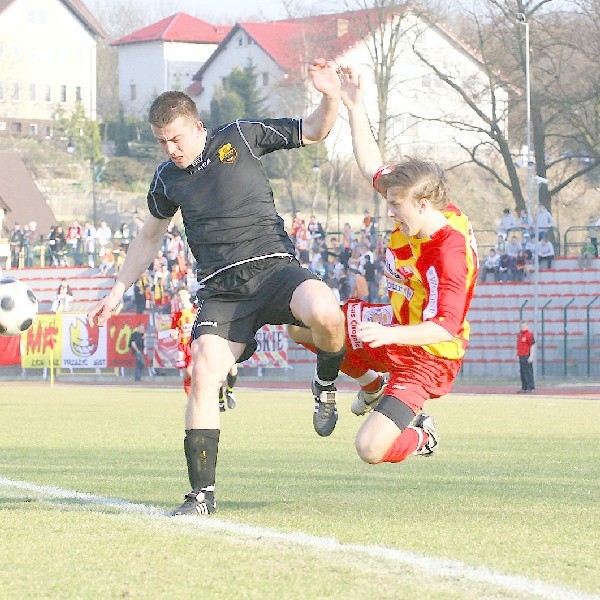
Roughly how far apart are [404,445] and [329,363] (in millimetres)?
848

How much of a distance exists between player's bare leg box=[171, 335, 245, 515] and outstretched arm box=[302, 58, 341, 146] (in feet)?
4.20

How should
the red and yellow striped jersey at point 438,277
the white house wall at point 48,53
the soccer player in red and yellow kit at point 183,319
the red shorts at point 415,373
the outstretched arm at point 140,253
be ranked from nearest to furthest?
the red and yellow striped jersey at point 438,277, the red shorts at point 415,373, the outstretched arm at point 140,253, the soccer player in red and yellow kit at point 183,319, the white house wall at point 48,53

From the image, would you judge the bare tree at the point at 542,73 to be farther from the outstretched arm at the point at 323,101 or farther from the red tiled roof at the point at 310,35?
the outstretched arm at the point at 323,101

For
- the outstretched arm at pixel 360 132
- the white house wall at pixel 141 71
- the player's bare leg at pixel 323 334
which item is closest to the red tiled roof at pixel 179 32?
the white house wall at pixel 141 71

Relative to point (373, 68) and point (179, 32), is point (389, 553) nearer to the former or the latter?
point (373, 68)

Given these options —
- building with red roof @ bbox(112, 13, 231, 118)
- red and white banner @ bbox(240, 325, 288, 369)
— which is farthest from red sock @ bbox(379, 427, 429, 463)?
building with red roof @ bbox(112, 13, 231, 118)

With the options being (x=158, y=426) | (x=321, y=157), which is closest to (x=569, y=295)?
(x=158, y=426)

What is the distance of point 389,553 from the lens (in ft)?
17.0

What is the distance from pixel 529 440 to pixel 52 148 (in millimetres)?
67422

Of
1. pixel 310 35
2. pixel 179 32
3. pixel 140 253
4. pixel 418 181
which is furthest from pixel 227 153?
pixel 179 32

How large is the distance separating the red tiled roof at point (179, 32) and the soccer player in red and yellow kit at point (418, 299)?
8931 centimetres

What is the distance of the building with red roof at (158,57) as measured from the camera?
9438cm

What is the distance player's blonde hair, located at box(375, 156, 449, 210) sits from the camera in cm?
632

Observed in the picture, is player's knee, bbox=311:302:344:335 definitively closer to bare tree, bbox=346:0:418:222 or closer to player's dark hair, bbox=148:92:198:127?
player's dark hair, bbox=148:92:198:127
